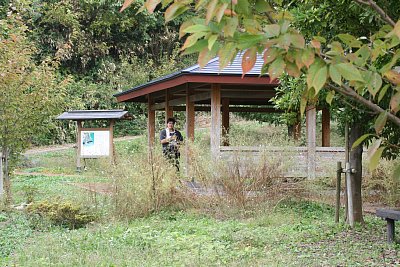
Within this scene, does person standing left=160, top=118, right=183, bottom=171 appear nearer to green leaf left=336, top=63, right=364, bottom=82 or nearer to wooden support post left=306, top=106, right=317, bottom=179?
wooden support post left=306, top=106, right=317, bottom=179

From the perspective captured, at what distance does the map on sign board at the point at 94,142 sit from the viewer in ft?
64.8

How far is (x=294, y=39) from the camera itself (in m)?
1.67

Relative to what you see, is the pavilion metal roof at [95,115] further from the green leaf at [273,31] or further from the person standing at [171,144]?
the green leaf at [273,31]

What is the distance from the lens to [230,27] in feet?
5.32

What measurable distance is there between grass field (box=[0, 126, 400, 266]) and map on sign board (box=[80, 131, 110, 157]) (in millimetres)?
9948

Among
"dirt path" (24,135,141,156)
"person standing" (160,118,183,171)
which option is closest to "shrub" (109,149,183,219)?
"person standing" (160,118,183,171)

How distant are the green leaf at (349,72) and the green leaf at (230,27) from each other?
31 cm

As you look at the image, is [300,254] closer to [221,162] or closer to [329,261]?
[329,261]

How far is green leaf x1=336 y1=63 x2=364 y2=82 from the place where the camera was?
160 centimetres

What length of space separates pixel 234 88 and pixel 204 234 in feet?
24.4

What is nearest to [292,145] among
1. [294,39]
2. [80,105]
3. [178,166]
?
[178,166]

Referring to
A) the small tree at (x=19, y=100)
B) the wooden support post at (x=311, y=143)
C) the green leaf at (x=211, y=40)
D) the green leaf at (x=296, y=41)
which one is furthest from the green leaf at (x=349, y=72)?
the wooden support post at (x=311, y=143)

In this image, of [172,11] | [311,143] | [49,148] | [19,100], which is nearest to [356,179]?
[311,143]

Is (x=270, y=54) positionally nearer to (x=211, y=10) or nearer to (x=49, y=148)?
(x=211, y=10)
